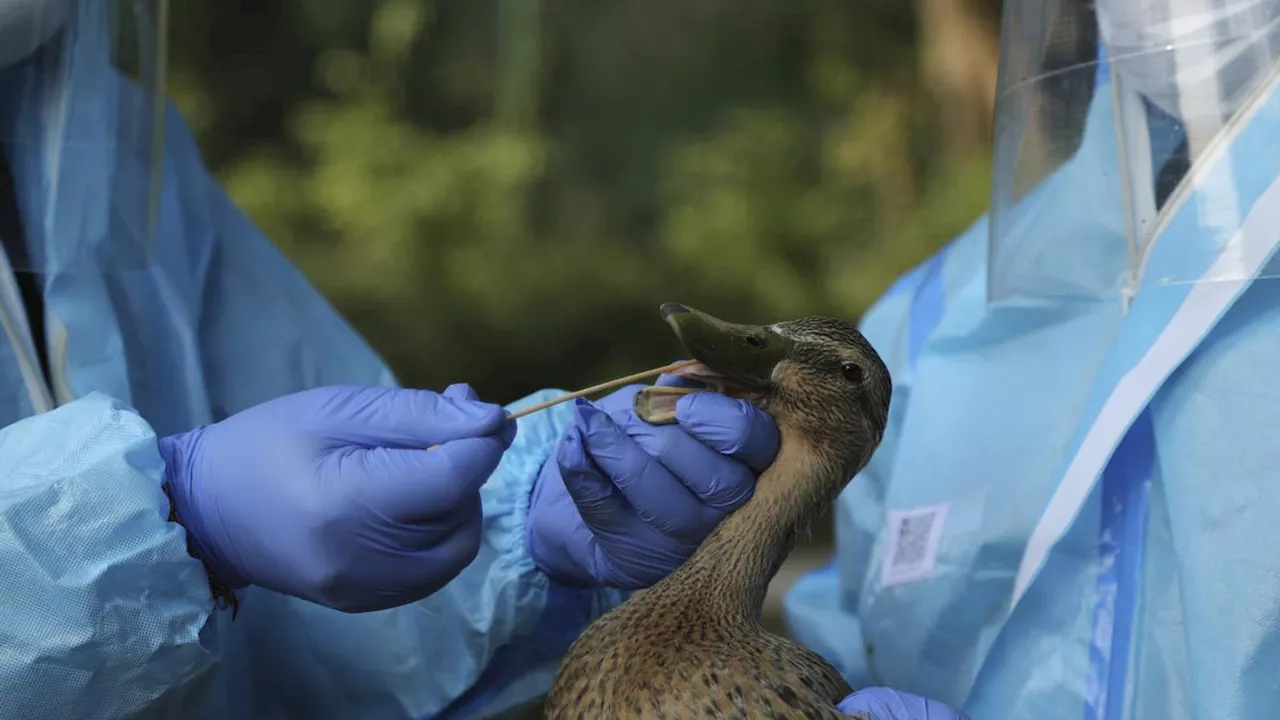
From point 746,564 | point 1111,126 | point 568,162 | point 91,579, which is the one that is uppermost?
point 1111,126

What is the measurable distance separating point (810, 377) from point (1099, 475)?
0.91ft

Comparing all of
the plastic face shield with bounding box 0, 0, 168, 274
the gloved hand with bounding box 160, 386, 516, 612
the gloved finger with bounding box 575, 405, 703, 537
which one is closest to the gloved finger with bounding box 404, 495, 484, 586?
the gloved hand with bounding box 160, 386, 516, 612

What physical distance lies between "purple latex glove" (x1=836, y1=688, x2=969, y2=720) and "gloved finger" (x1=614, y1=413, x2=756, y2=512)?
190 millimetres

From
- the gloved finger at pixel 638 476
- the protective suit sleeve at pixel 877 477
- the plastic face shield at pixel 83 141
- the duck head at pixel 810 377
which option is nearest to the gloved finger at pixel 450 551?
the gloved finger at pixel 638 476

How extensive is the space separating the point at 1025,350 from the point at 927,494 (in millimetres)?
183

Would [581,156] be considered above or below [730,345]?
below

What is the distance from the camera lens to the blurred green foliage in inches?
159

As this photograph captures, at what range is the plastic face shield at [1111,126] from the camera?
101 cm

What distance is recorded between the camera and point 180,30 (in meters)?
4.11

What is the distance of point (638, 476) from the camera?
996mm

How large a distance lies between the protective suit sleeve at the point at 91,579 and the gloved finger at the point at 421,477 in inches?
5.7

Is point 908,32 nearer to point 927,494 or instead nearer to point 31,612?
point 927,494

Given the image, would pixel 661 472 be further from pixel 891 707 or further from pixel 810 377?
pixel 891 707

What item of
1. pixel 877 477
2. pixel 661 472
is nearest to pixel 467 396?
pixel 661 472
